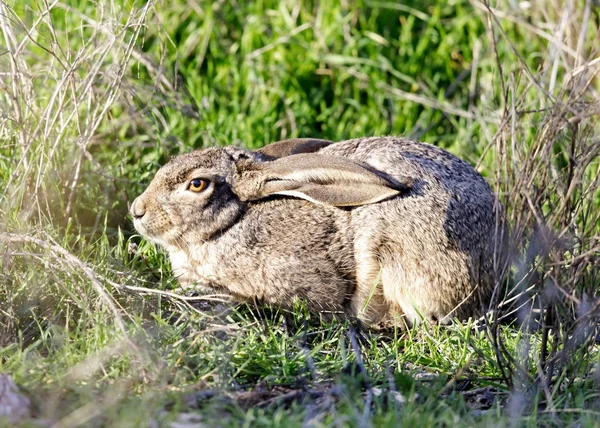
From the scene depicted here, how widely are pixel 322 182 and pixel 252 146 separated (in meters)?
1.67

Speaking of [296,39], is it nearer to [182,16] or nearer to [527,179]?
[182,16]

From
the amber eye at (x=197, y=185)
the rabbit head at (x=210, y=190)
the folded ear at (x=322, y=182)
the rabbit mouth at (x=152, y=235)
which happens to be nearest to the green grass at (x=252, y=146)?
the rabbit mouth at (x=152, y=235)

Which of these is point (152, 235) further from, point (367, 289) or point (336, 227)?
point (367, 289)

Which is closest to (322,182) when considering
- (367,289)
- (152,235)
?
(367,289)

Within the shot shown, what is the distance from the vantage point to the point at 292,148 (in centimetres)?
588

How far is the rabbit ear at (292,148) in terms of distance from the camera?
583 centimetres

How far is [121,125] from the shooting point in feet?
22.5

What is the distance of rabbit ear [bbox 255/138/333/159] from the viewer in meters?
5.83

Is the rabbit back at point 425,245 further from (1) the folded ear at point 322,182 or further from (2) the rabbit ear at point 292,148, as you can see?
(2) the rabbit ear at point 292,148

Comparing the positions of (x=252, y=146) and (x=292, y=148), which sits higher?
(x=292, y=148)

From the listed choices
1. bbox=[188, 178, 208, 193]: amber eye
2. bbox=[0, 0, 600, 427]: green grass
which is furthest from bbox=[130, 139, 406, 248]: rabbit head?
bbox=[0, 0, 600, 427]: green grass

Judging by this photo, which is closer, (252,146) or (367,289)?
(367,289)

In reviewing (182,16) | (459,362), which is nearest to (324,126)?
(182,16)

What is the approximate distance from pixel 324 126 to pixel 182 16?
58.5 inches
